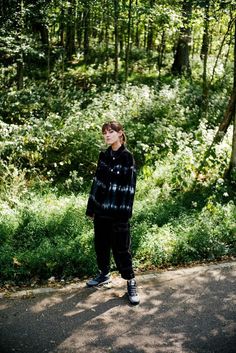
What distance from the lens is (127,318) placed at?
4.98m

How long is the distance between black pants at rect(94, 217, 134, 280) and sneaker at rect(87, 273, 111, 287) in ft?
1.44

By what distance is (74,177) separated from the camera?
959 cm

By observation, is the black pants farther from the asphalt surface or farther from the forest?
the forest

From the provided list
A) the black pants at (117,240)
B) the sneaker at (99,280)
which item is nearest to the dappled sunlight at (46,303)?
the sneaker at (99,280)

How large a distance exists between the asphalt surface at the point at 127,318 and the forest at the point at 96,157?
601mm

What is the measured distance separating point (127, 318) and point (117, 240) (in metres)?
0.99

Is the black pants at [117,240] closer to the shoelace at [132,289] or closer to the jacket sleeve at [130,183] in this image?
the shoelace at [132,289]

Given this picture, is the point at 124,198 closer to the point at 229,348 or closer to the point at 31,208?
the point at 229,348

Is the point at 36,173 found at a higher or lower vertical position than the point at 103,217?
lower

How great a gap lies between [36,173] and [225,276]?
5852mm

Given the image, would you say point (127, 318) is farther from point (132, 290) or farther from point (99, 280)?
point (99, 280)

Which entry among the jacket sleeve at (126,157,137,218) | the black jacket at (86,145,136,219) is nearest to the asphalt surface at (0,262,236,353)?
the black jacket at (86,145,136,219)

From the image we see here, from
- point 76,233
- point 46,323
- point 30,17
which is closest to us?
point 46,323

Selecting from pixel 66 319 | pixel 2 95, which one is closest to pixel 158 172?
pixel 66 319
